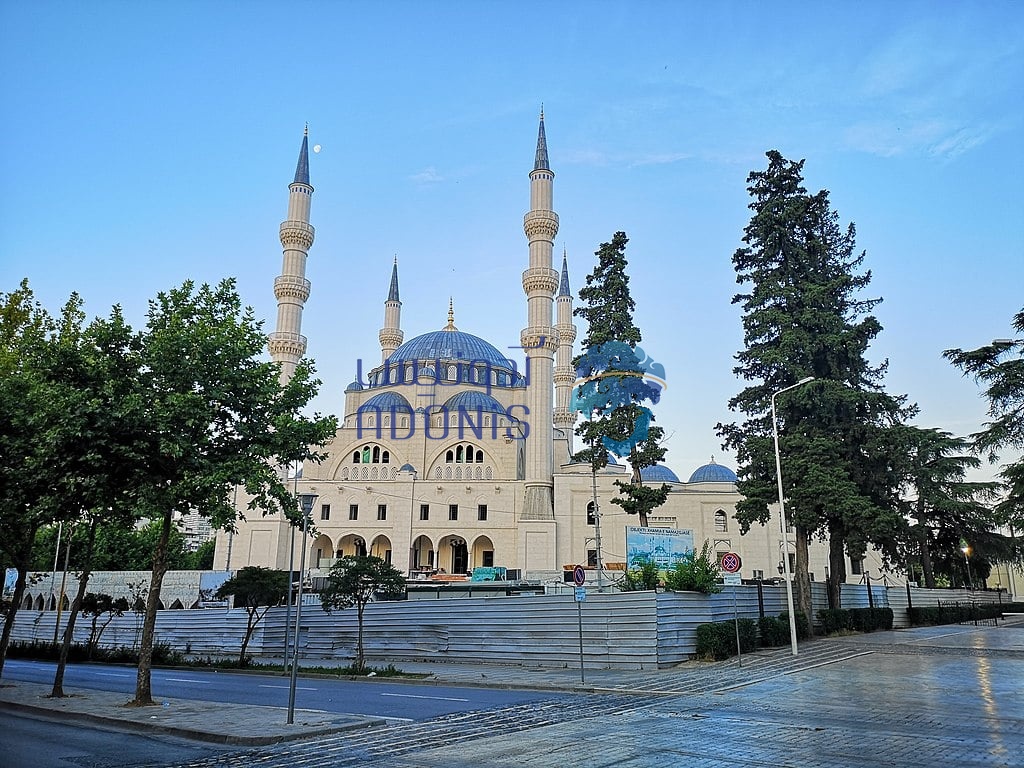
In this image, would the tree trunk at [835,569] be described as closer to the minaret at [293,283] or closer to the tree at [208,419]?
the tree at [208,419]

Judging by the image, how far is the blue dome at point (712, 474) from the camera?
185 ft

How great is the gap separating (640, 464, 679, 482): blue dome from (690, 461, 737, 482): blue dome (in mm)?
1510

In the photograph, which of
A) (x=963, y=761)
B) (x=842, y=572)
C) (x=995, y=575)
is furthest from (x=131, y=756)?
(x=995, y=575)

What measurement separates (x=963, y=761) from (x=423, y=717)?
7280 mm

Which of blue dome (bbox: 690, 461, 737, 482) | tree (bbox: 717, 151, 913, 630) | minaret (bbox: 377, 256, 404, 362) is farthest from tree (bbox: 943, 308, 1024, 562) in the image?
minaret (bbox: 377, 256, 404, 362)

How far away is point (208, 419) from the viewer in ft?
46.2

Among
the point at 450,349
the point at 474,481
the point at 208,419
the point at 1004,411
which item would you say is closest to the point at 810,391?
the point at 1004,411

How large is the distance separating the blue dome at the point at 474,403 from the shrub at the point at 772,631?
120 ft

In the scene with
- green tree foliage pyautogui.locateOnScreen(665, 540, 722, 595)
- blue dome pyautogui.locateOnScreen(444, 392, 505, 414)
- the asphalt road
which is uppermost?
blue dome pyautogui.locateOnScreen(444, 392, 505, 414)

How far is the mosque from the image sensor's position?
154 feet

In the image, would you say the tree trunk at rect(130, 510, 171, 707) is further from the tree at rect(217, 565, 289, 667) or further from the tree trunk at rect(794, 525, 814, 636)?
the tree trunk at rect(794, 525, 814, 636)

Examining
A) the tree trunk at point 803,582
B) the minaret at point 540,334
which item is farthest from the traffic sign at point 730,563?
the minaret at point 540,334

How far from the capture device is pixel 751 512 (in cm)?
2622

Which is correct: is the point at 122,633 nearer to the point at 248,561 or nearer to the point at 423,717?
the point at 248,561
